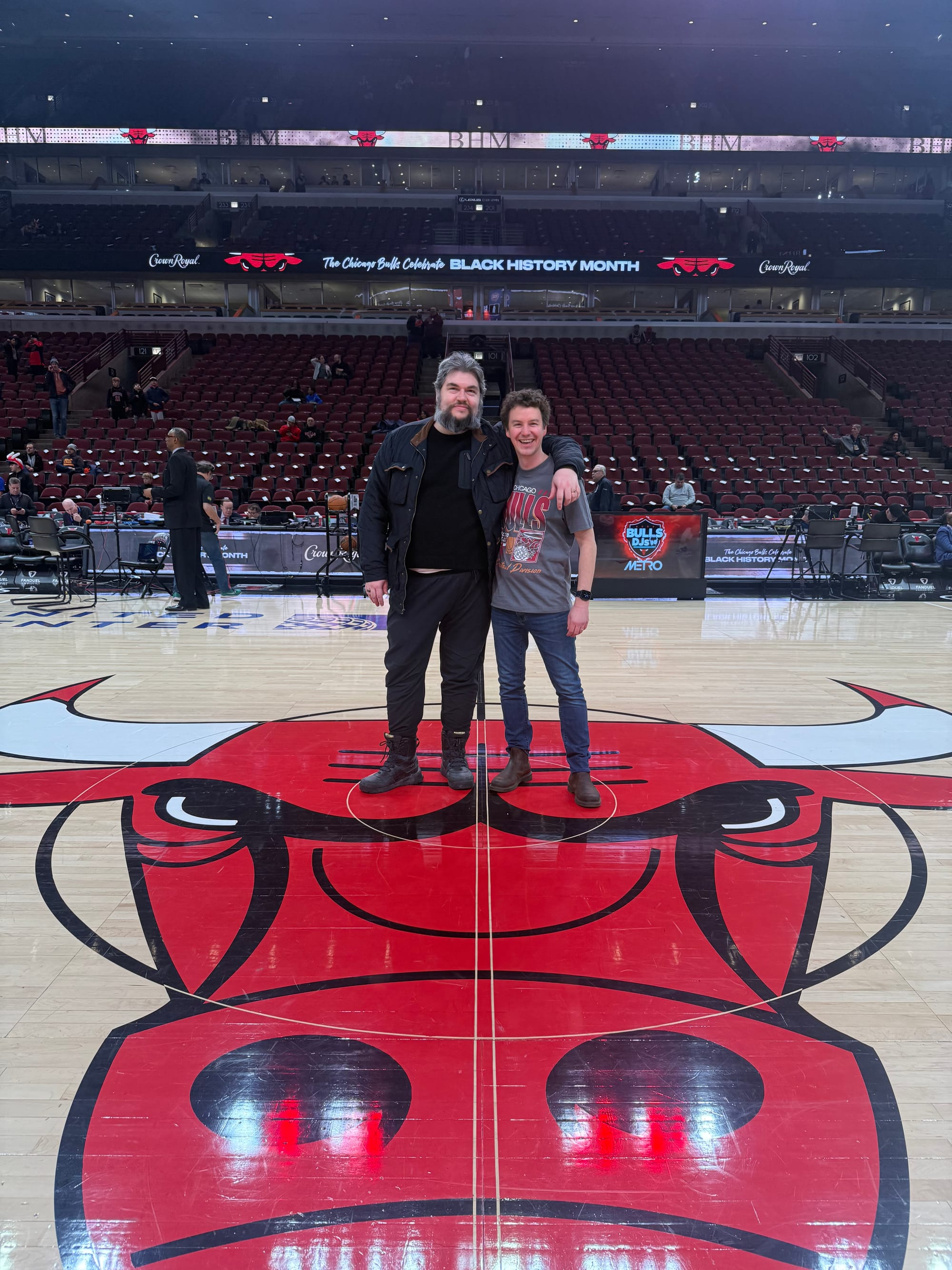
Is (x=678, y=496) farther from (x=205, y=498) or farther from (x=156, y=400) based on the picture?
(x=156, y=400)

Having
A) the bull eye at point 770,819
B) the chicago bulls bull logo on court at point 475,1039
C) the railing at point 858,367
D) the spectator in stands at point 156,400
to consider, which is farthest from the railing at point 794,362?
the chicago bulls bull logo on court at point 475,1039

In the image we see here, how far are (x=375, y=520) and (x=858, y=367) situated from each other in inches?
782

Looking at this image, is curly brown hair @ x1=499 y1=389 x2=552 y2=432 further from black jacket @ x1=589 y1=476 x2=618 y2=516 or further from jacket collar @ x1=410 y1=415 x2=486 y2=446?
black jacket @ x1=589 y1=476 x2=618 y2=516

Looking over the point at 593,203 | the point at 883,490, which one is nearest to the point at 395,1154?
the point at 883,490

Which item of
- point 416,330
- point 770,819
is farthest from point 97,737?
point 416,330

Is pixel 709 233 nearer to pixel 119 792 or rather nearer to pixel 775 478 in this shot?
pixel 775 478

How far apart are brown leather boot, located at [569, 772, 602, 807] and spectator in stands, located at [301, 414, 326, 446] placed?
11.6 m

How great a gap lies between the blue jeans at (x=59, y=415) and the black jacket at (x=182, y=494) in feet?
32.3

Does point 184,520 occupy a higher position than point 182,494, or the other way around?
point 182,494

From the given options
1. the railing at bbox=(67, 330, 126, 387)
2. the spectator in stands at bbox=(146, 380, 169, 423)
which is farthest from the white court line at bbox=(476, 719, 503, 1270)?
the railing at bbox=(67, 330, 126, 387)

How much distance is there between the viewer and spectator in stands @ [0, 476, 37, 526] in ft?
30.7

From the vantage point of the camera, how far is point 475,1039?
1.72 m

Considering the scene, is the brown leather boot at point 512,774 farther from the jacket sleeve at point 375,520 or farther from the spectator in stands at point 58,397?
the spectator in stands at point 58,397

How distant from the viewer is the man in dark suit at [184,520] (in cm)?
702
